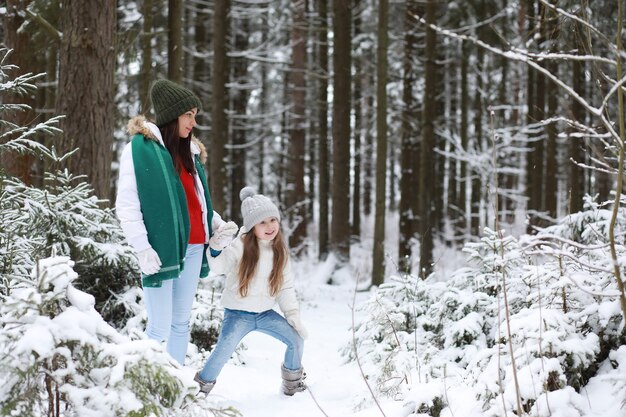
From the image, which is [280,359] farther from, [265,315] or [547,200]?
[547,200]

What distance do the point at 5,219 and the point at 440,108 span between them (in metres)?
19.3

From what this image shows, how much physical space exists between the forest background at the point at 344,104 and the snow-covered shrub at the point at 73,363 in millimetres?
1373

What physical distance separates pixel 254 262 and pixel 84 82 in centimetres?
293

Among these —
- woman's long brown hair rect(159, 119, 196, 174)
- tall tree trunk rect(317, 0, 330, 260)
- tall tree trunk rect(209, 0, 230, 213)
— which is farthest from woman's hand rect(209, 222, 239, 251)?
tall tree trunk rect(317, 0, 330, 260)

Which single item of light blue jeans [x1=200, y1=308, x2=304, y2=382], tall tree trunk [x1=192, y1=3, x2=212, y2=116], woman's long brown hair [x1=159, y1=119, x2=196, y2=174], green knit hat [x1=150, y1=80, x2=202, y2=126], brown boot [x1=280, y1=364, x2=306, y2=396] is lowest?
brown boot [x1=280, y1=364, x2=306, y2=396]

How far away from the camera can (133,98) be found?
13867 mm

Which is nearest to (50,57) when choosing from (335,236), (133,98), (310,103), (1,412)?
(133,98)

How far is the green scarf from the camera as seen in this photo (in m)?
3.29

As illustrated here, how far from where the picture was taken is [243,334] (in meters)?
3.97

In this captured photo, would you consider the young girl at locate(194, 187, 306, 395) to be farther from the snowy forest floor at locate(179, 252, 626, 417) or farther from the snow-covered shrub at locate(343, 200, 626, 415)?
the snow-covered shrub at locate(343, 200, 626, 415)

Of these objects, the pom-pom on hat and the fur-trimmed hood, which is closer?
the fur-trimmed hood

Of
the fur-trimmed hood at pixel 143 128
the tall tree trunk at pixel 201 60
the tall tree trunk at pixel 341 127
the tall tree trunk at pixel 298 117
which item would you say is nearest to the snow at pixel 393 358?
the fur-trimmed hood at pixel 143 128

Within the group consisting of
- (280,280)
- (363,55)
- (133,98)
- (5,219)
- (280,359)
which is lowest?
(280,359)

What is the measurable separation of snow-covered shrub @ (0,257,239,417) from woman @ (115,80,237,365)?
1.16 meters
